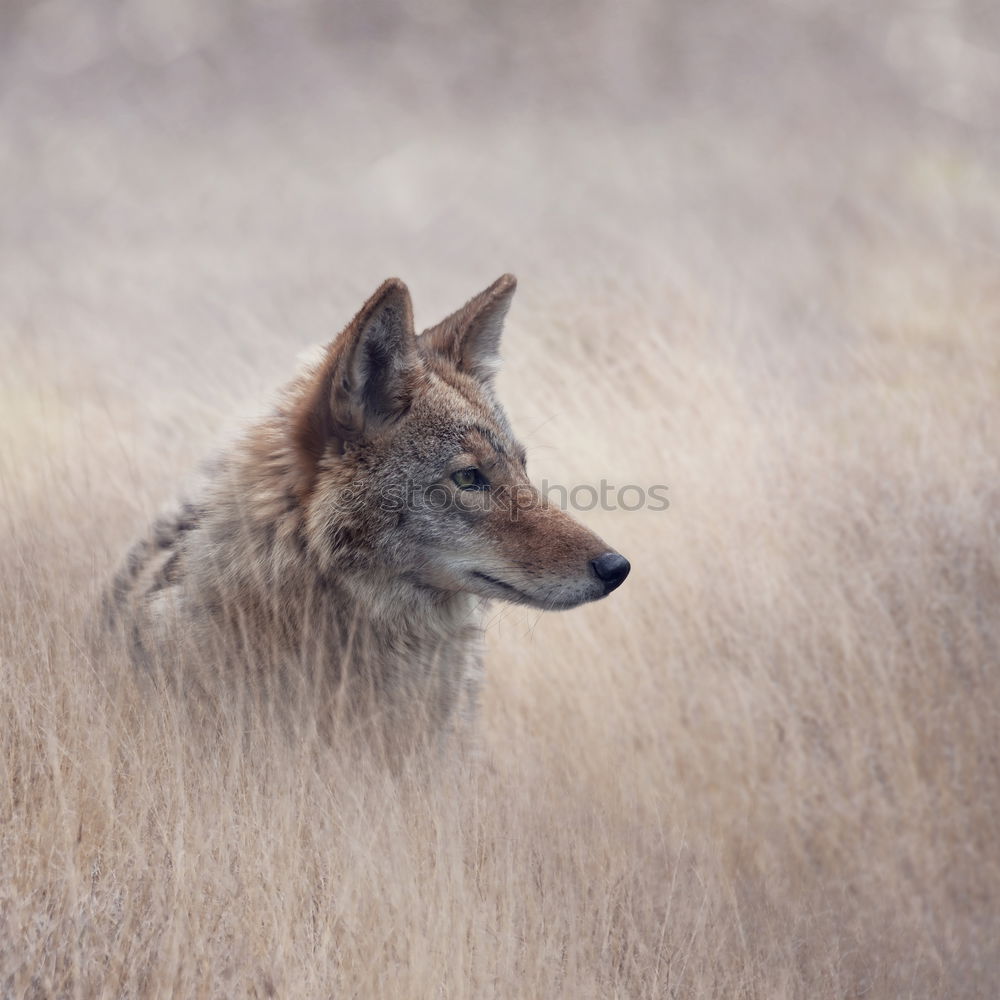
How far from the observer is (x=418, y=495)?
3.72 meters

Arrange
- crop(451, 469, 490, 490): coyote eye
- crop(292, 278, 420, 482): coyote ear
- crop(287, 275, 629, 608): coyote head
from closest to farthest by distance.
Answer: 1. crop(292, 278, 420, 482): coyote ear
2. crop(287, 275, 629, 608): coyote head
3. crop(451, 469, 490, 490): coyote eye

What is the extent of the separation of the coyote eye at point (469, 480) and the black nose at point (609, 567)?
1.79 ft

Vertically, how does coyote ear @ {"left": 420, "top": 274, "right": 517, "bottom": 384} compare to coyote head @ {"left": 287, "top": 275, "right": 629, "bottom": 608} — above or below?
above

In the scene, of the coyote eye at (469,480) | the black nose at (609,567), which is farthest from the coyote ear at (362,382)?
the black nose at (609,567)

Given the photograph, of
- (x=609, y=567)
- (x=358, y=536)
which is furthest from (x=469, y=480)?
(x=609, y=567)

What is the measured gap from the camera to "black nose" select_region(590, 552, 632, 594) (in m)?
3.57

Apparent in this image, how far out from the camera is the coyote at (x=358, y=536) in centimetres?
363

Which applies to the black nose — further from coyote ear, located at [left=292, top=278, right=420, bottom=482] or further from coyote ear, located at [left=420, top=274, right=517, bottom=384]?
coyote ear, located at [left=420, top=274, right=517, bottom=384]

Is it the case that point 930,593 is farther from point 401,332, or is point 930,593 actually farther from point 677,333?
point 401,332

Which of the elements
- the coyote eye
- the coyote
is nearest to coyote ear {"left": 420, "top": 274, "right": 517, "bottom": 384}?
the coyote

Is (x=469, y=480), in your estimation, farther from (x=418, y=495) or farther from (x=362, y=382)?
(x=362, y=382)

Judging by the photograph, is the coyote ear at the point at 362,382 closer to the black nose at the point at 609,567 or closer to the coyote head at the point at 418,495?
the coyote head at the point at 418,495

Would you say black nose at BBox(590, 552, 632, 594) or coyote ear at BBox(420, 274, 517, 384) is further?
coyote ear at BBox(420, 274, 517, 384)

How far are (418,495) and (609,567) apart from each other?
0.75 meters
